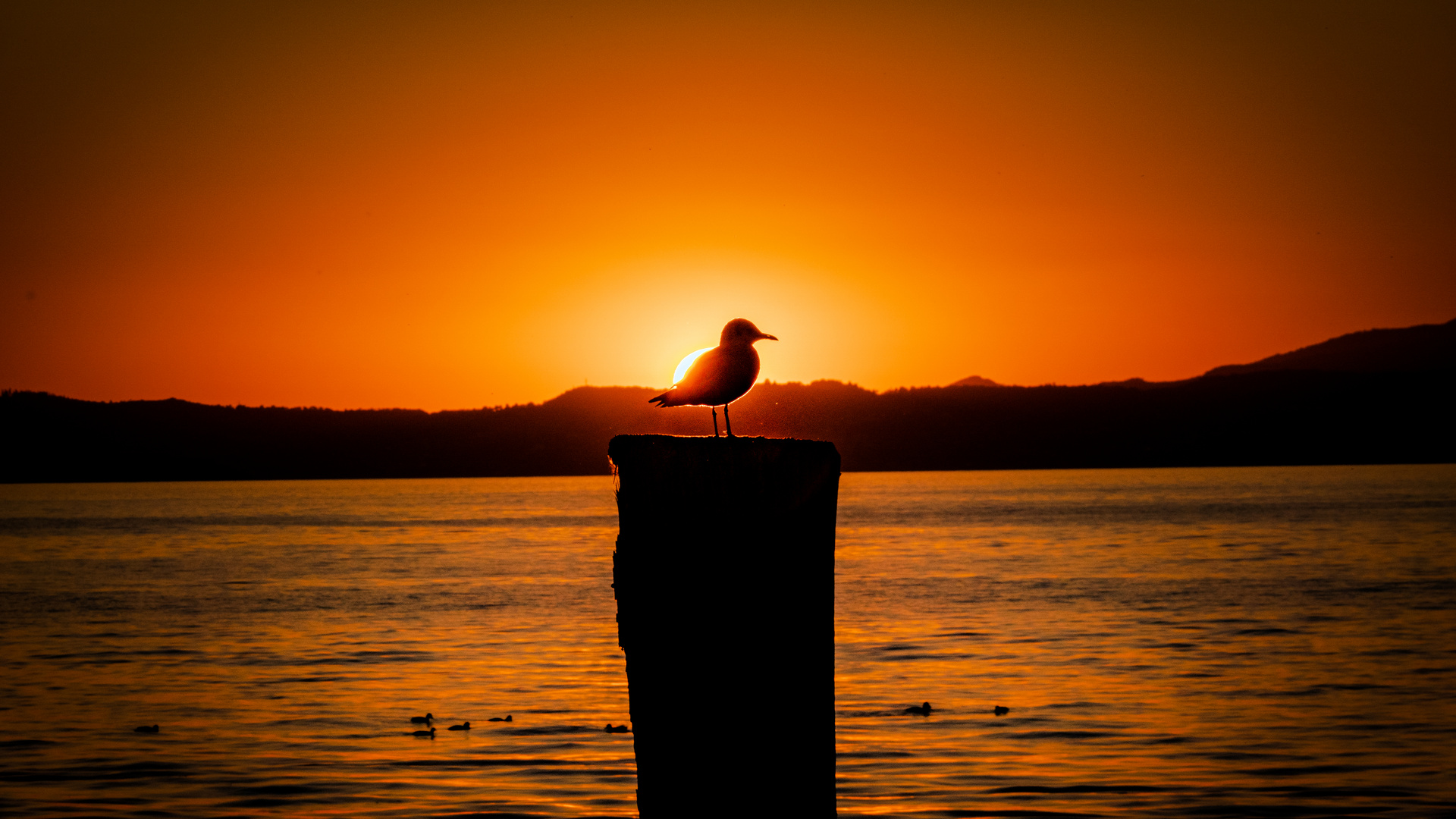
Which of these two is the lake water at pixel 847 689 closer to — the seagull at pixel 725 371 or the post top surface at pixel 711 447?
the post top surface at pixel 711 447

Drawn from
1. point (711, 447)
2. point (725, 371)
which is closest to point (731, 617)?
point (711, 447)

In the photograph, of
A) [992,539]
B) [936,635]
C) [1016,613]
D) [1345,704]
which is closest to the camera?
[1345,704]

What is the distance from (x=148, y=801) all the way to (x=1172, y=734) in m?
14.6

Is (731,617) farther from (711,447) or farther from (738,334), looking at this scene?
(738,334)

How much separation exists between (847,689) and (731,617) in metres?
21.6

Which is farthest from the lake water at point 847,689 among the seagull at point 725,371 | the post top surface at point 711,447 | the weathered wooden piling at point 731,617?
the seagull at point 725,371

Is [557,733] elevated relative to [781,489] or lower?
lower

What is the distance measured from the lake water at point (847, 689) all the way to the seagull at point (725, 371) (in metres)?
3.09

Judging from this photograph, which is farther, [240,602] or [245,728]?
[240,602]

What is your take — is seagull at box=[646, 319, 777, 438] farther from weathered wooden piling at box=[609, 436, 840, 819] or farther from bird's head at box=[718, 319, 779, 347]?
weathered wooden piling at box=[609, 436, 840, 819]

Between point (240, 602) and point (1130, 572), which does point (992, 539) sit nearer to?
point (1130, 572)

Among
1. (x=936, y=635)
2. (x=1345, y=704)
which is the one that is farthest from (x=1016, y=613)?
(x=1345, y=704)

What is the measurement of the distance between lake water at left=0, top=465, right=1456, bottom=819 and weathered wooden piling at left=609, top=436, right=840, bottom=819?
8cm

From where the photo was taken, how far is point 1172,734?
2009 cm
